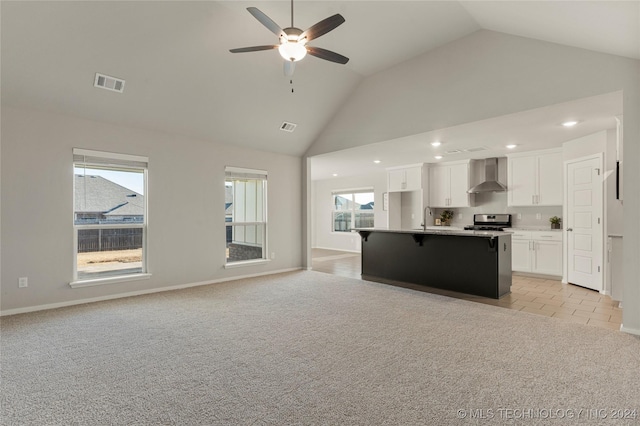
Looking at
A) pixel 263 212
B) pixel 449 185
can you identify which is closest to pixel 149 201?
pixel 263 212

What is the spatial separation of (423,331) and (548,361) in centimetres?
107

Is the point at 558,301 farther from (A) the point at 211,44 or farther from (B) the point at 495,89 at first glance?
(A) the point at 211,44

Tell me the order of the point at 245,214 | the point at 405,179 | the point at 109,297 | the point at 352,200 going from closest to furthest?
the point at 109,297 → the point at 245,214 → the point at 405,179 → the point at 352,200

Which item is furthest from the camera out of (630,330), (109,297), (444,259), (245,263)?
(245,263)

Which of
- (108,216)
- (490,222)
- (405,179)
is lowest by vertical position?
(490,222)

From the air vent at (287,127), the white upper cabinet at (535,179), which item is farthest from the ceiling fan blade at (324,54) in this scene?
the white upper cabinet at (535,179)

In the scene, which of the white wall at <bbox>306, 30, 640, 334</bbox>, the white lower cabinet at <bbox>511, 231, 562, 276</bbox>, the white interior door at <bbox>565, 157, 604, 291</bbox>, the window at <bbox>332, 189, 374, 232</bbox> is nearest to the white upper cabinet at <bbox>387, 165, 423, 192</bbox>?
the window at <bbox>332, 189, 374, 232</bbox>

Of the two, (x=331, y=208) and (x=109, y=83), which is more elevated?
(x=109, y=83)

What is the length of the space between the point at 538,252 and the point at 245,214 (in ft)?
19.3

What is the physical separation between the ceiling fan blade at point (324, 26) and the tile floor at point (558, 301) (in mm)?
3988

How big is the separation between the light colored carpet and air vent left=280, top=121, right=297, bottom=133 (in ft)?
11.1

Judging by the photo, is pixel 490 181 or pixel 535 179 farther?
pixel 490 181

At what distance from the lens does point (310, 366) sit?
8.45ft

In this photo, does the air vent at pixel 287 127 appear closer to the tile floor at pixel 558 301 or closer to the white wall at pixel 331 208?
the tile floor at pixel 558 301
